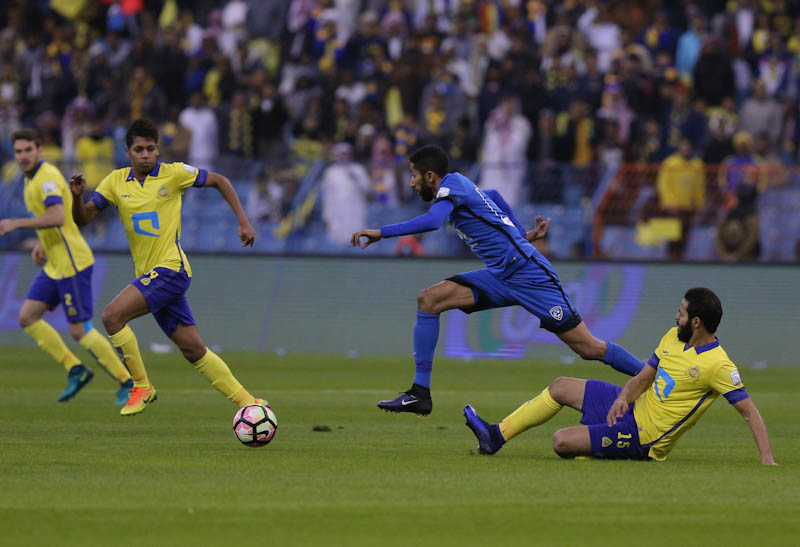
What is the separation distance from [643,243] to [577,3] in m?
5.91

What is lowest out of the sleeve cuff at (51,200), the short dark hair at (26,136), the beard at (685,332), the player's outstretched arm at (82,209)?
the beard at (685,332)

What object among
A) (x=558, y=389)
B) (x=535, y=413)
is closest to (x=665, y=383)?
(x=558, y=389)

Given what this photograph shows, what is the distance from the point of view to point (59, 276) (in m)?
12.9

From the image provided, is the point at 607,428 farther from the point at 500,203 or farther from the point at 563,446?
the point at 500,203

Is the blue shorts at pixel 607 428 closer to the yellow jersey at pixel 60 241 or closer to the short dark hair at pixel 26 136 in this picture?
the yellow jersey at pixel 60 241

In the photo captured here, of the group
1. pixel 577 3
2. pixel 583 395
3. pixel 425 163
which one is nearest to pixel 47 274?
pixel 425 163

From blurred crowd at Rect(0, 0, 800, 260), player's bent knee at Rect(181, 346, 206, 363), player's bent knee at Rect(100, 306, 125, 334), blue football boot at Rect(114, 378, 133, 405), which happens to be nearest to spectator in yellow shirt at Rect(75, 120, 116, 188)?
blurred crowd at Rect(0, 0, 800, 260)

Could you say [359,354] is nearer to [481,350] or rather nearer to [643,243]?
[481,350]

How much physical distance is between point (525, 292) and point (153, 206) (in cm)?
295

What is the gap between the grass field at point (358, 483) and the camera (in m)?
5.86

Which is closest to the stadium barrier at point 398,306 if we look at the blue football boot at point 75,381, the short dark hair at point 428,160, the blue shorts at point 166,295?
the blue football boot at point 75,381

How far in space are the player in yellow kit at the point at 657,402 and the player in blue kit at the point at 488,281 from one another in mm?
1218

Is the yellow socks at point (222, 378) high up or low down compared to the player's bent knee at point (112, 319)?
down

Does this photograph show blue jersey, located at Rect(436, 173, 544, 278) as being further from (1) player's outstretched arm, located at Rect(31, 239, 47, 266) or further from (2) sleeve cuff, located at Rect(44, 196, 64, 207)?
(1) player's outstretched arm, located at Rect(31, 239, 47, 266)
